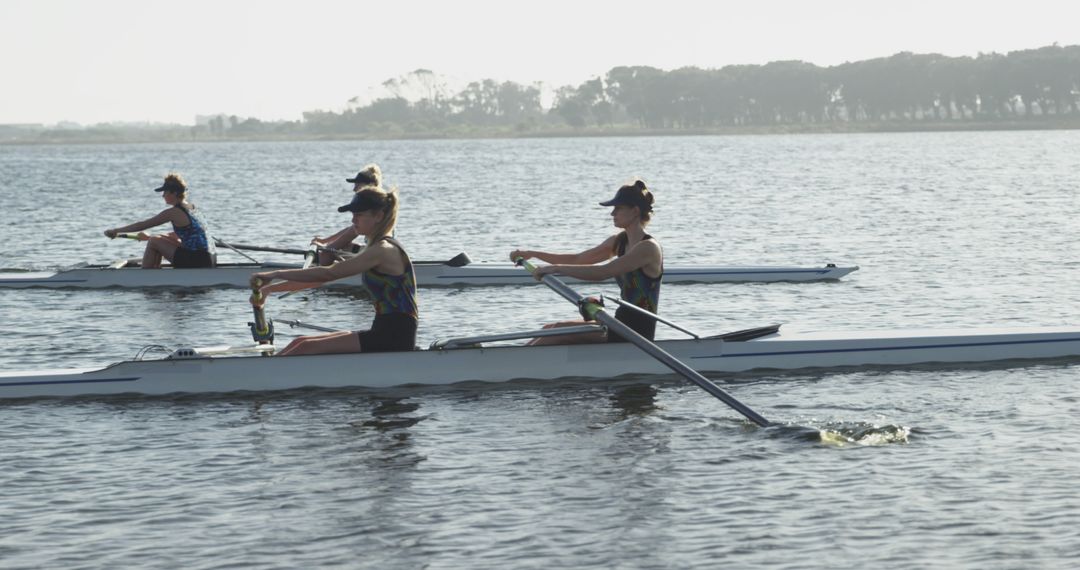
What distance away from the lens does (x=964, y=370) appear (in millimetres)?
15086

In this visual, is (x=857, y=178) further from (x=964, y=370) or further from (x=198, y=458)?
(x=198, y=458)

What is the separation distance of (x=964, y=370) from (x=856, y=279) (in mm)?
11046

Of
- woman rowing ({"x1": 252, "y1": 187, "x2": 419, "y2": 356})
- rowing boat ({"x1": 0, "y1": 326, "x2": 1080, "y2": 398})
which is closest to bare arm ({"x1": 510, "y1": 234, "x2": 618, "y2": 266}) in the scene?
rowing boat ({"x1": 0, "y1": 326, "x2": 1080, "y2": 398})

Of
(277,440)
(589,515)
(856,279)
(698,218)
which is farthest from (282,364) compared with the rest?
(698,218)

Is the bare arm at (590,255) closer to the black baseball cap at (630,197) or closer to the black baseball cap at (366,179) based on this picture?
the black baseball cap at (630,197)

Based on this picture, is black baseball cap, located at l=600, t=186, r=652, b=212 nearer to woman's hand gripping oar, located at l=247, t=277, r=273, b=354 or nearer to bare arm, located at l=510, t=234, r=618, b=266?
bare arm, located at l=510, t=234, r=618, b=266

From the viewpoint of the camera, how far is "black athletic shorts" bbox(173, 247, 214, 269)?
2386 centimetres

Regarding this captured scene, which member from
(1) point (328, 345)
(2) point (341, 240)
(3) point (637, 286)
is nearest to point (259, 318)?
(1) point (328, 345)

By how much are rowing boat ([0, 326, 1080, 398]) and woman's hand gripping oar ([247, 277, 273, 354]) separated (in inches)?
7.1

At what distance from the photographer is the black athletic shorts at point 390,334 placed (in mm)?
13703

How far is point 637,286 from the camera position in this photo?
45.8 ft

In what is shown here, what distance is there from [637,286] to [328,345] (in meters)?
3.05

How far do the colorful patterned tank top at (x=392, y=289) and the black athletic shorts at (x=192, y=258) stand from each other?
1101 centimetres

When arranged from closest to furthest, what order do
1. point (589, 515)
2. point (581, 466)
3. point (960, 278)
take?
point (589, 515) → point (581, 466) → point (960, 278)
